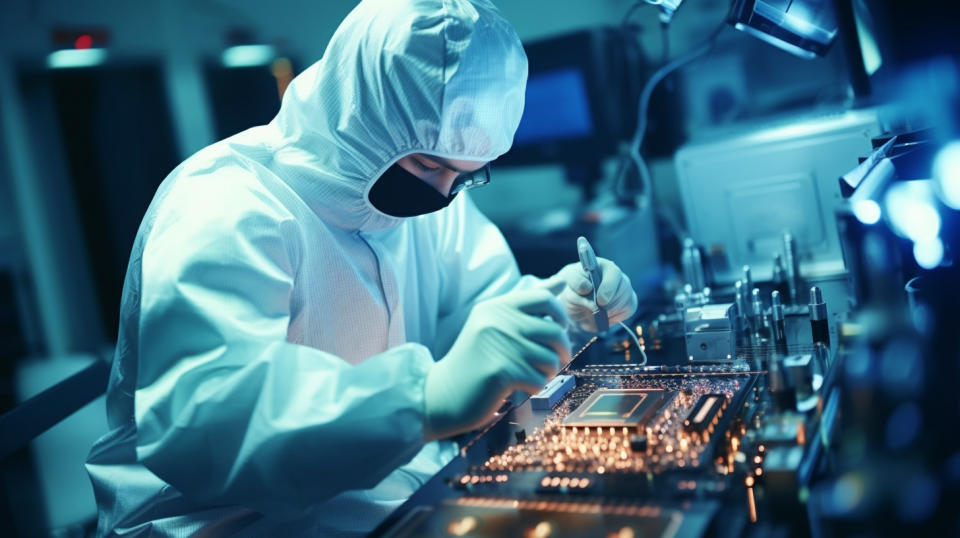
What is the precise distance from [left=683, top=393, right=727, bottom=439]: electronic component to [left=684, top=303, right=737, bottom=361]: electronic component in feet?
0.73

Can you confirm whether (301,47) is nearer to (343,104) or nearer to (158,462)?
(343,104)

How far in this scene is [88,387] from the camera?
60.2 inches

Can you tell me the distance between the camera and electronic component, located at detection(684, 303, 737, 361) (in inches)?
50.8

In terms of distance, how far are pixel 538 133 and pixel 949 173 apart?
5.97ft

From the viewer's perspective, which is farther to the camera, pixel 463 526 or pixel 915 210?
pixel 915 210

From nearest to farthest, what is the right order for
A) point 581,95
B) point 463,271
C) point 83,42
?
1. point 463,271
2. point 581,95
3. point 83,42

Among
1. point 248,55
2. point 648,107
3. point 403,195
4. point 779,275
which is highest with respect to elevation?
point 248,55

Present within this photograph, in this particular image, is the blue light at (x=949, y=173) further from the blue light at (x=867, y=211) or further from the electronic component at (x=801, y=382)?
the electronic component at (x=801, y=382)

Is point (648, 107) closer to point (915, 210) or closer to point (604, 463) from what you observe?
point (915, 210)

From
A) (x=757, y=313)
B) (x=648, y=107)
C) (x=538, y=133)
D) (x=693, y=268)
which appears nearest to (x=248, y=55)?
(x=538, y=133)

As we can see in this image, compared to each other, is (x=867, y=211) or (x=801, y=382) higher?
(x=867, y=211)

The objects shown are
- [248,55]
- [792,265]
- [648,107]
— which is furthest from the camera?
[248,55]

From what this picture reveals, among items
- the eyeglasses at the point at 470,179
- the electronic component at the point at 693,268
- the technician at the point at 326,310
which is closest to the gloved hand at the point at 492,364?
the technician at the point at 326,310

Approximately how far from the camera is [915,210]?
3.29 ft
